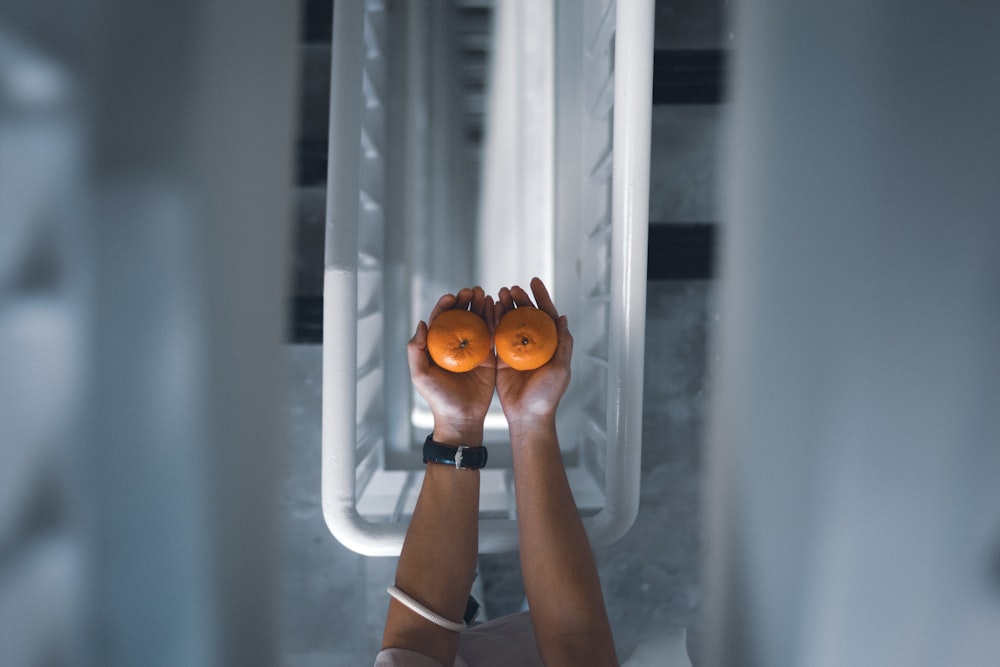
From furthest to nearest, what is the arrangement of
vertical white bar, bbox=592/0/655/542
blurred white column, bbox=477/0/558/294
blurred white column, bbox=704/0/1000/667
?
blurred white column, bbox=477/0/558/294
blurred white column, bbox=704/0/1000/667
vertical white bar, bbox=592/0/655/542

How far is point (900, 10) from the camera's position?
88 cm

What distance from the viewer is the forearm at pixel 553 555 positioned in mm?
661

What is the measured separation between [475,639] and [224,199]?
79 cm

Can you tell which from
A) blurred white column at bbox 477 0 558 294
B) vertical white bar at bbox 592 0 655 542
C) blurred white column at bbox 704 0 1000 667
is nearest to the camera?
vertical white bar at bbox 592 0 655 542

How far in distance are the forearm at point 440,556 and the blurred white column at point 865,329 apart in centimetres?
51

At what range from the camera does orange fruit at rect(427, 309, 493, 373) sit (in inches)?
25.7

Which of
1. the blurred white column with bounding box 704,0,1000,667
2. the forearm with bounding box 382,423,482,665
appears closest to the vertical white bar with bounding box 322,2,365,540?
the forearm with bounding box 382,423,482,665

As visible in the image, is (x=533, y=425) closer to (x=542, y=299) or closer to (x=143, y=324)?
(x=542, y=299)

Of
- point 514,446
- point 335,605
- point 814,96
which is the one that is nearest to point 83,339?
point 335,605

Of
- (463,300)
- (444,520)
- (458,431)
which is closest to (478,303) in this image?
(463,300)

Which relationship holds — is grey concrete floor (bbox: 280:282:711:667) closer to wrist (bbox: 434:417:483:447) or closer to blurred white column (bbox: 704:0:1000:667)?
blurred white column (bbox: 704:0:1000:667)

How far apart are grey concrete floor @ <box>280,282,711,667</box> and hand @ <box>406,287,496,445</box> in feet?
1.12

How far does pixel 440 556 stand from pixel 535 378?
254 mm

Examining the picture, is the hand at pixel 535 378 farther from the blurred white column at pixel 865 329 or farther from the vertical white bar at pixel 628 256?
the blurred white column at pixel 865 329
